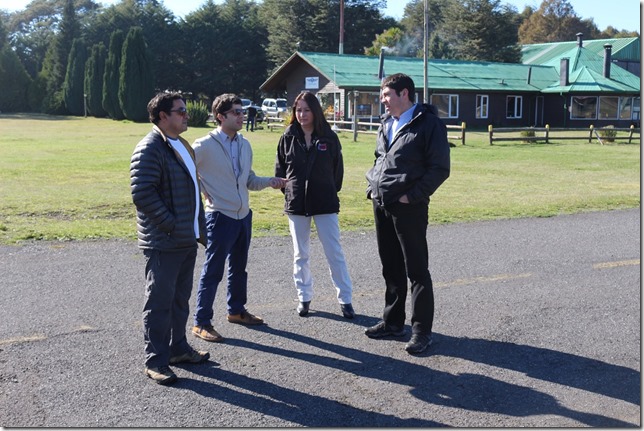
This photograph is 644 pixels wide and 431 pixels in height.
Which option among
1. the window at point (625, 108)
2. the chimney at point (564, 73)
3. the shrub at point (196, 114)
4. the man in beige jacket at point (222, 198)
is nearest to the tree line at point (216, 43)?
the chimney at point (564, 73)

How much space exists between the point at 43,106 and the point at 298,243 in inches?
2979

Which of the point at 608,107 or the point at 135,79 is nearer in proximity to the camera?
the point at 608,107

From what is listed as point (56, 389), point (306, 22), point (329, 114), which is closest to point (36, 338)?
point (56, 389)

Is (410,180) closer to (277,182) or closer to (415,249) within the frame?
(415,249)

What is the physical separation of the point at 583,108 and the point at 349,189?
4011cm

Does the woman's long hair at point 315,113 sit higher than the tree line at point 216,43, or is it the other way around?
the tree line at point 216,43

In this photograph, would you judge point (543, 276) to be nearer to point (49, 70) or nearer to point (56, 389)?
point (56, 389)

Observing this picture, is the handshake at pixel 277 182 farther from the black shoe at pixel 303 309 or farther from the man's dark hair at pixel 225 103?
the black shoe at pixel 303 309

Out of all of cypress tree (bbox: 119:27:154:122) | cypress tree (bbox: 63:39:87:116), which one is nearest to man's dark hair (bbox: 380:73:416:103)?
cypress tree (bbox: 119:27:154:122)

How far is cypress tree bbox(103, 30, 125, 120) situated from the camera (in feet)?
206

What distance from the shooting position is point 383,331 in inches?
231

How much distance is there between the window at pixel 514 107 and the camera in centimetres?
5272

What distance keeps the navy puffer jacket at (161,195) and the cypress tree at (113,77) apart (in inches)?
2358

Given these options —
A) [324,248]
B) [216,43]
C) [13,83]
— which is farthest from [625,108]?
[13,83]
